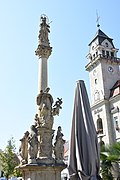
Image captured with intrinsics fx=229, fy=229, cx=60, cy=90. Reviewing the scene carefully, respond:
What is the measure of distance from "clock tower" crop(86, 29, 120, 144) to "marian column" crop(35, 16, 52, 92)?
20.4 meters

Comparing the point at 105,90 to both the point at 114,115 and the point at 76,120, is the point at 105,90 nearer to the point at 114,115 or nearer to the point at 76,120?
the point at 114,115

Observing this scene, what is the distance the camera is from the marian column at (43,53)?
14773 mm

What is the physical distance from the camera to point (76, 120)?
6664 millimetres

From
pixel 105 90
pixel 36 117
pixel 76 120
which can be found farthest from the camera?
pixel 105 90

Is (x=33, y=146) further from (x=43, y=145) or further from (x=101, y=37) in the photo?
(x=101, y=37)

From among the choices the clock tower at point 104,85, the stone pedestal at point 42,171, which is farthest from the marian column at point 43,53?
the clock tower at point 104,85

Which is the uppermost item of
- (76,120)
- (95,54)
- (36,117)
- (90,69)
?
(95,54)

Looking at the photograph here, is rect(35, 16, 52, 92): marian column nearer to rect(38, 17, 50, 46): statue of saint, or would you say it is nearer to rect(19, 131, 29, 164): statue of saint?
rect(38, 17, 50, 46): statue of saint

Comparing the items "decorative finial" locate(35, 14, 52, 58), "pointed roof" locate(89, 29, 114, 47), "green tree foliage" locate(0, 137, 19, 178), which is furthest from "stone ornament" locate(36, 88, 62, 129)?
"pointed roof" locate(89, 29, 114, 47)

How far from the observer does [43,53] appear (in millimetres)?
15477

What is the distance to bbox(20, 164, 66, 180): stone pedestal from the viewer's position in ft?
37.9

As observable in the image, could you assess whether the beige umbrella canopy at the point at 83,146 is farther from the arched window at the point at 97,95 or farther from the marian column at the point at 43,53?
the arched window at the point at 97,95

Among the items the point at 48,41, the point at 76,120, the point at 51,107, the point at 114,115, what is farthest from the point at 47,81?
the point at 114,115

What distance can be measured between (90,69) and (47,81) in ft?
89.7
